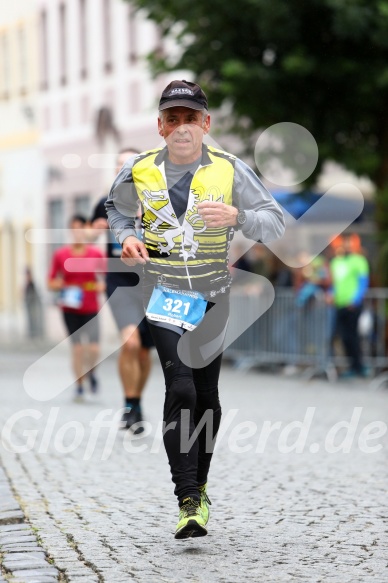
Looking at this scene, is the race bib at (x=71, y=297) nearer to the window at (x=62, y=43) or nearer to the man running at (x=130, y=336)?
the man running at (x=130, y=336)

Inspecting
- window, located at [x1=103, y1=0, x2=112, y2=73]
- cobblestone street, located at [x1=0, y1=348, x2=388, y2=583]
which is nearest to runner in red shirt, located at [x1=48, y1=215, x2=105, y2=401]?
cobblestone street, located at [x1=0, y1=348, x2=388, y2=583]

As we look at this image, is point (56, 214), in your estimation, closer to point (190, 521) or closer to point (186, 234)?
point (186, 234)

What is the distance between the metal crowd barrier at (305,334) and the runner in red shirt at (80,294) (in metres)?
3.68

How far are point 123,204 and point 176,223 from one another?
0.41 m

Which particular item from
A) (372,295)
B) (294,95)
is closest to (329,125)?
(294,95)

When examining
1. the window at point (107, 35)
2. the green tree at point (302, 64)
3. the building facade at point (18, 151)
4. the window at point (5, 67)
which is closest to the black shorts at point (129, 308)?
the green tree at point (302, 64)

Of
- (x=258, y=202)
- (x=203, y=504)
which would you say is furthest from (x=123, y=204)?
(x=203, y=504)

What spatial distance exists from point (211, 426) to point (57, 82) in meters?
32.6

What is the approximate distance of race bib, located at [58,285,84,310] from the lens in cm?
1448

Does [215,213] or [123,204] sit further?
[123,204]

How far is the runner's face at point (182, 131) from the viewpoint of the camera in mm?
6355

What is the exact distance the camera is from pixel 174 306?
6.45 metres

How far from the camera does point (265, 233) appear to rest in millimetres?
6406

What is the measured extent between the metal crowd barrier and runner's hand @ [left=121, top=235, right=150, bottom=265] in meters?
10.7
